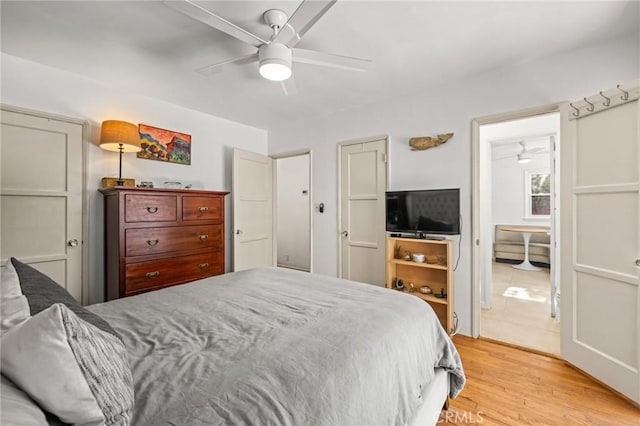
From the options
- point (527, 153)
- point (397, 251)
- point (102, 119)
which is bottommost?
point (397, 251)

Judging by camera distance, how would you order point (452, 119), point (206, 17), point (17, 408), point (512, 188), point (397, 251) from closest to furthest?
point (17, 408), point (206, 17), point (452, 119), point (397, 251), point (512, 188)

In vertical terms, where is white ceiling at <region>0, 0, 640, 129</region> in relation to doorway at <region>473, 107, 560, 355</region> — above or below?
above

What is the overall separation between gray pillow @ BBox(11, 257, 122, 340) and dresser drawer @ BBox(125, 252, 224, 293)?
1.35 meters

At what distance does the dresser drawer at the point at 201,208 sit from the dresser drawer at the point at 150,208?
106 mm

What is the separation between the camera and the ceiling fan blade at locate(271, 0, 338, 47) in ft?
4.54

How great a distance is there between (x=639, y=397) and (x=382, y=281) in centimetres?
210

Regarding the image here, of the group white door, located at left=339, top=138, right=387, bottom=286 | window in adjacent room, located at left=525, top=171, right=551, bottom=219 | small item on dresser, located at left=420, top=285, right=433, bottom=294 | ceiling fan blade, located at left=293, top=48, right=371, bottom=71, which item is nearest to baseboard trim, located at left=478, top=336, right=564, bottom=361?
small item on dresser, located at left=420, top=285, right=433, bottom=294

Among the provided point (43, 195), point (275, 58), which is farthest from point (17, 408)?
point (43, 195)

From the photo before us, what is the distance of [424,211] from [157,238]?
267 cm

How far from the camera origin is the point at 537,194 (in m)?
6.32

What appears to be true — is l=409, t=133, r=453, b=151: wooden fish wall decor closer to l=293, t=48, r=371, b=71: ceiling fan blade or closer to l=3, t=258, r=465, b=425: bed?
l=293, t=48, r=371, b=71: ceiling fan blade

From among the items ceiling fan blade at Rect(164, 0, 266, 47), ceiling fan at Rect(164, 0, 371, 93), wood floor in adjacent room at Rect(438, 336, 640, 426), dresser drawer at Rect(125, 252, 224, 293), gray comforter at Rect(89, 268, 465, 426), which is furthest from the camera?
dresser drawer at Rect(125, 252, 224, 293)

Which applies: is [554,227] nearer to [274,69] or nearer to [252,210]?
[274,69]

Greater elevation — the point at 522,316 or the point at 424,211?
the point at 424,211
